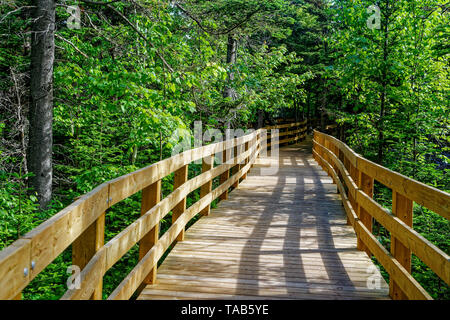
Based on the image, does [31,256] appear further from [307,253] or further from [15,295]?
[307,253]

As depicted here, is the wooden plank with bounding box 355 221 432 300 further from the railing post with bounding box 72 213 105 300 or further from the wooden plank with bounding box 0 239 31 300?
the wooden plank with bounding box 0 239 31 300

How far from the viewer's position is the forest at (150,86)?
7.77 metres

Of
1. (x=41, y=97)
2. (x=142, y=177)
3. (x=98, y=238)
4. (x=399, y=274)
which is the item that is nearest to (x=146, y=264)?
(x=142, y=177)

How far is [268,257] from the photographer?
4965 millimetres

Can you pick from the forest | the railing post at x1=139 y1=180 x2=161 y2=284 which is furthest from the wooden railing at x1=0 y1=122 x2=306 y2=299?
the forest

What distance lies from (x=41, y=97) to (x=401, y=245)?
6608 millimetres

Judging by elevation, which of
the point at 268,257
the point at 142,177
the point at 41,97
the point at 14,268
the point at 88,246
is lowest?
the point at 268,257

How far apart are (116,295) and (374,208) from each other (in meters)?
2.85

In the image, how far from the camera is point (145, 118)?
749cm

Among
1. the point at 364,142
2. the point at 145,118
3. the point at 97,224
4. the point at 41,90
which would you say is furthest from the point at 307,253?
the point at 364,142

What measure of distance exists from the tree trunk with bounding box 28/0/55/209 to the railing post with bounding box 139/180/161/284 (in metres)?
4.59

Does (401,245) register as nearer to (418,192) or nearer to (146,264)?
(418,192)

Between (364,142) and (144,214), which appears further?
(364,142)
